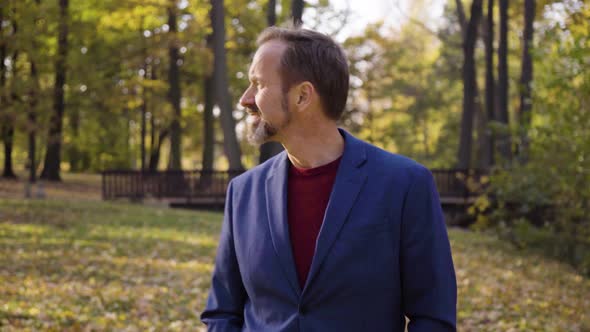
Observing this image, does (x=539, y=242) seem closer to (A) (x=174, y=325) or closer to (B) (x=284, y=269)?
(A) (x=174, y=325)

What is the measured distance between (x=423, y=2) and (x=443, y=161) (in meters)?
9.75

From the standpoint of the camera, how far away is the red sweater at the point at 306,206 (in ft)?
7.97

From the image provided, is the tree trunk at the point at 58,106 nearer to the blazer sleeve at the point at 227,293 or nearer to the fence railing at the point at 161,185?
the fence railing at the point at 161,185

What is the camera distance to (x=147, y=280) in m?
9.60

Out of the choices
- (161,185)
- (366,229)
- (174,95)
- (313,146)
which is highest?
(174,95)

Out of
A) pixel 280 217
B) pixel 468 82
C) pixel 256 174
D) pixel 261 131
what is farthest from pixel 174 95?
pixel 280 217

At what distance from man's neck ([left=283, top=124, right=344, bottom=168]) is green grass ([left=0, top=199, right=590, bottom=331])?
4.74 metres

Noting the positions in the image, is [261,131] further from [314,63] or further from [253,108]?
[314,63]

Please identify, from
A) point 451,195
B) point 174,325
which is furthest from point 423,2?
point 174,325

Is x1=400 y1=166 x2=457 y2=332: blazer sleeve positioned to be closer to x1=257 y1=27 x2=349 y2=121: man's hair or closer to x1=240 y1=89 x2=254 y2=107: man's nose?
x1=257 y1=27 x2=349 y2=121: man's hair

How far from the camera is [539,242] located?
13172 millimetres

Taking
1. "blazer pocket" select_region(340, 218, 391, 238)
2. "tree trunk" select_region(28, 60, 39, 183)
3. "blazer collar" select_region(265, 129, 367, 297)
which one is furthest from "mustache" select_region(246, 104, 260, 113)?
"tree trunk" select_region(28, 60, 39, 183)

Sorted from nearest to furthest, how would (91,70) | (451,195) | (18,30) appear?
(18,30) → (451,195) → (91,70)

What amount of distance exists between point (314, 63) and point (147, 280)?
302 inches
